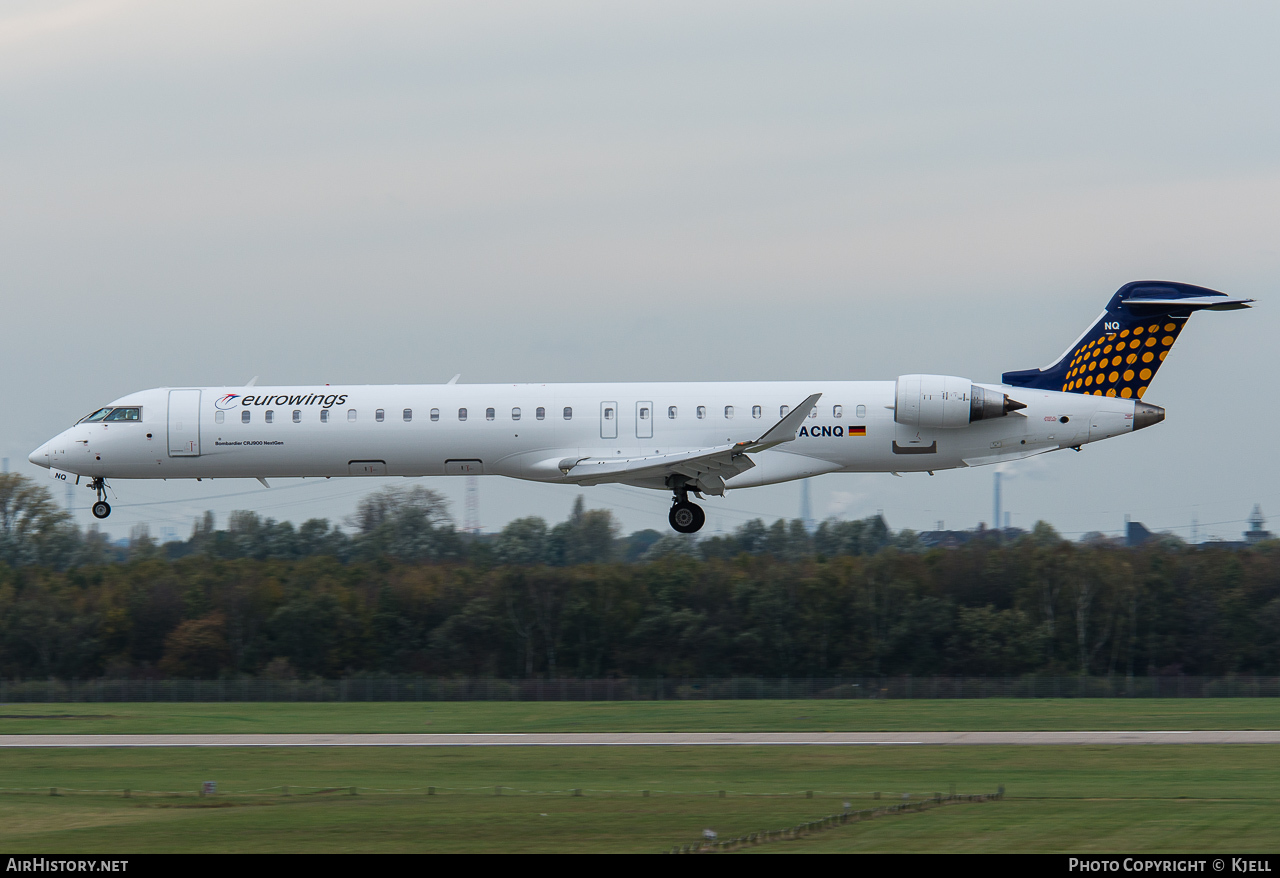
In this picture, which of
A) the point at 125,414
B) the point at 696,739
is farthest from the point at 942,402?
the point at 125,414

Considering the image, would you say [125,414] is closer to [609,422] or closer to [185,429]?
[185,429]

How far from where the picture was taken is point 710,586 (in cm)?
8912

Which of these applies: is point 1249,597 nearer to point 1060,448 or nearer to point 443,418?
point 1060,448

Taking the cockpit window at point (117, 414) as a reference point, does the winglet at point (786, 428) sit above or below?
below

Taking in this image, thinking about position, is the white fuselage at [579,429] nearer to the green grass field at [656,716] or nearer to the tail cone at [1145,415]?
the tail cone at [1145,415]

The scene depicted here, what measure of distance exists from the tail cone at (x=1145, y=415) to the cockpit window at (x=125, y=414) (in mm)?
27361

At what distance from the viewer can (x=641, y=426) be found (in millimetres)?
40438

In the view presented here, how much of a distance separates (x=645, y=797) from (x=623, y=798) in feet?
1.62

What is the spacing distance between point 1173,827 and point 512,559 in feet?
291

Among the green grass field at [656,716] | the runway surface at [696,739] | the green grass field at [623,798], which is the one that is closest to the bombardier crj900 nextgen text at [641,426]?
the green grass field at [623,798]

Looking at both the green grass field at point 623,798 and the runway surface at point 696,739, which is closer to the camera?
the green grass field at point 623,798

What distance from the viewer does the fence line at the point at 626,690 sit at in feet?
220

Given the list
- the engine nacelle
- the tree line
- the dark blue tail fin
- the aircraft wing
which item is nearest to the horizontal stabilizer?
the dark blue tail fin

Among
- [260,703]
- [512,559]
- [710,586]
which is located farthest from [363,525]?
[260,703]
